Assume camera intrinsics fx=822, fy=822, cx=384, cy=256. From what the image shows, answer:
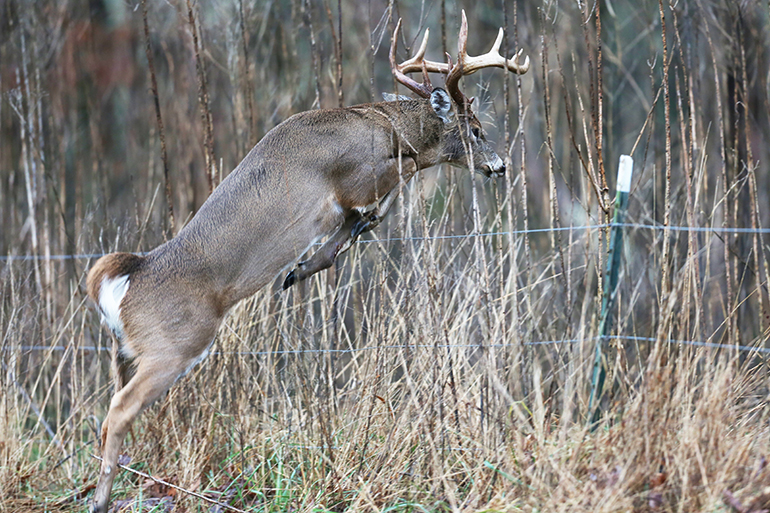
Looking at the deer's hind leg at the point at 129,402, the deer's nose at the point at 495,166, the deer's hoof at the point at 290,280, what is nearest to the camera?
the deer's hind leg at the point at 129,402

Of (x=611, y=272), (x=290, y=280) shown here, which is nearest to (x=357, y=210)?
(x=290, y=280)

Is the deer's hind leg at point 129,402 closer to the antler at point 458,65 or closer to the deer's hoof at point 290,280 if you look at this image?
the deer's hoof at point 290,280

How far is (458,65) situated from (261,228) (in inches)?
52.4

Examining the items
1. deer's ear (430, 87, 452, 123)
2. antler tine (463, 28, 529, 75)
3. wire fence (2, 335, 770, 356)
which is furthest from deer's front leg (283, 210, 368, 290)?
antler tine (463, 28, 529, 75)

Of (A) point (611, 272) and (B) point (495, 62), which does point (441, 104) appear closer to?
(B) point (495, 62)

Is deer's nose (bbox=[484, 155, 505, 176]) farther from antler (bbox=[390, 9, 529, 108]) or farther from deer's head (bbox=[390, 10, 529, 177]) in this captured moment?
antler (bbox=[390, 9, 529, 108])

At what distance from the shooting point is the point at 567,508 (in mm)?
3043

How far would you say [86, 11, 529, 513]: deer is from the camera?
3949 mm

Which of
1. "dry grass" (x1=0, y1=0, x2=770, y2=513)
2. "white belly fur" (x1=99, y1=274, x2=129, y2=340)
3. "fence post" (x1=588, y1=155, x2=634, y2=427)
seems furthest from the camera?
"white belly fur" (x1=99, y1=274, x2=129, y2=340)

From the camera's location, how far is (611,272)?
370 cm

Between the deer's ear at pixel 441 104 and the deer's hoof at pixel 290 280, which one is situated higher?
the deer's ear at pixel 441 104

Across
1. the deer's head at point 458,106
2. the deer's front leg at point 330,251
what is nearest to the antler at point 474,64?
the deer's head at point 458,106

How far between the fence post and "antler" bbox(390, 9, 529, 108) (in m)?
0.84

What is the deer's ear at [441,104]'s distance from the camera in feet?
14.9
